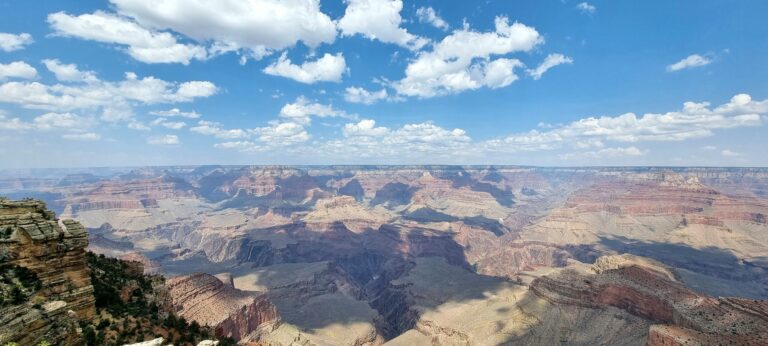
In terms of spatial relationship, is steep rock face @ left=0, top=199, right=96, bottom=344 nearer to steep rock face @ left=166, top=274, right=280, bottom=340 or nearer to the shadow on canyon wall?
steep rock face @ left=166, top=274, right=280, bottom=340

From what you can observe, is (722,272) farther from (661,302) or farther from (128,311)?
(128,311)

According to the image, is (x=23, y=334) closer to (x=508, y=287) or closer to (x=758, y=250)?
(x=508, y=287)

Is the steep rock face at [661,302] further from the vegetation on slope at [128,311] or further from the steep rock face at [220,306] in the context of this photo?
the steep rock face at [220,306]

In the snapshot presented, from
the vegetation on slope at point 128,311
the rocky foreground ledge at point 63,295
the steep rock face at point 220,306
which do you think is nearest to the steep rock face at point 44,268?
the rocky foreground ledge at point 63,295

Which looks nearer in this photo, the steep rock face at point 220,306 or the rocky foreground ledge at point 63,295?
the rocky foreground ledge at point 63,295

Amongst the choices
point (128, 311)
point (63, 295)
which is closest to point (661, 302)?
point (128, 311)

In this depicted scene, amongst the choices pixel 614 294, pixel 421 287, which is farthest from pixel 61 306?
pixel 421 287

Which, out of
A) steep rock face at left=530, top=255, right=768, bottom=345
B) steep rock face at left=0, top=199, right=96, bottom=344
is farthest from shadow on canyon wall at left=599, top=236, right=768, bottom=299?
steep rock face at left=0, top=199, right=96, bottom=344
